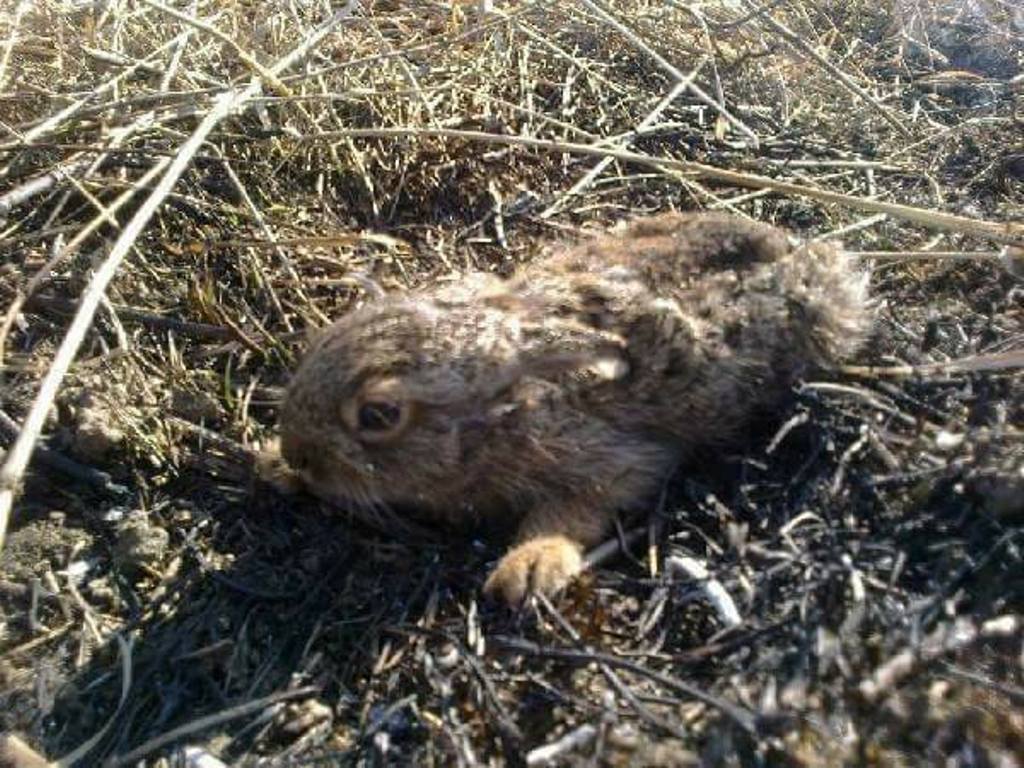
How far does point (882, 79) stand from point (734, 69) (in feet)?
3.03

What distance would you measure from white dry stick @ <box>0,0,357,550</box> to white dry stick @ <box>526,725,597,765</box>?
144 centimetres

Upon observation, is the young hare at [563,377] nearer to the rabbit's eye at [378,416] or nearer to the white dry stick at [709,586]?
the rabbit's eye at [378,416]

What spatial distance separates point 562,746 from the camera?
9.25 feet

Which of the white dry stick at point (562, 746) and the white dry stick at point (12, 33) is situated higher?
the white dry stick at point (12, 33)

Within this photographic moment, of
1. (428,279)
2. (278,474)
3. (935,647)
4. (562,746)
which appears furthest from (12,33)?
(935,647)

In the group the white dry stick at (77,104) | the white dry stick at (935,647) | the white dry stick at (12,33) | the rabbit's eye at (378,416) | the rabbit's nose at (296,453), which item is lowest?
the white dry stick at (935,647)

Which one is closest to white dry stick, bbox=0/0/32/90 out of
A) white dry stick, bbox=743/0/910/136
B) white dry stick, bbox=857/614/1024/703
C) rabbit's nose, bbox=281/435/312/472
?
rabbit's nose, bbox=281/435/312/472

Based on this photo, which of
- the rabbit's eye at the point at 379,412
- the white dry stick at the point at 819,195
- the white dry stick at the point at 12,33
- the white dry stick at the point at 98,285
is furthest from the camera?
the white dry stick at the point at 12,33

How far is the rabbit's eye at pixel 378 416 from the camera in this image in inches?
144

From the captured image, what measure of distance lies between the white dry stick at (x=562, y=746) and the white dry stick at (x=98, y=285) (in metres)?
1.44

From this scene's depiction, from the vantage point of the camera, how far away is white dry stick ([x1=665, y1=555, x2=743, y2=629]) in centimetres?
317

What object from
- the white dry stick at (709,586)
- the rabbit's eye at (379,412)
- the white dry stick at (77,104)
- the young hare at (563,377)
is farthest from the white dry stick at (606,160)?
the white dry stick at (709,586)

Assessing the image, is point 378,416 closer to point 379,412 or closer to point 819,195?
point 379,412

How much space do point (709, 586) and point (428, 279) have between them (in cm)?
198
